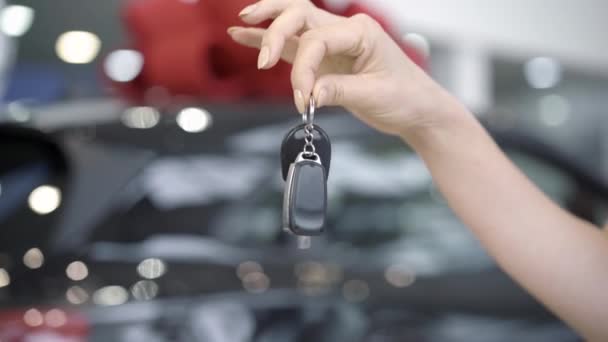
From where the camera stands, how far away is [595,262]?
1.21 meters

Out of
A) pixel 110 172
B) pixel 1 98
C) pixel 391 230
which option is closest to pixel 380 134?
pixel 391 230

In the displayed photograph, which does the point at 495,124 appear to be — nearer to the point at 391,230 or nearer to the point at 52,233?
the point at 391,230

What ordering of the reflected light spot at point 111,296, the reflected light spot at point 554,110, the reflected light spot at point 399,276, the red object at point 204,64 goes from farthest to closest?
the reflected light spot at point 554,110
the red object at point 204,64
the reflected light spot at point 399,276
the reflected light spot at point 111,296

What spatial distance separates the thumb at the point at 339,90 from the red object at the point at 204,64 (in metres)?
1.05

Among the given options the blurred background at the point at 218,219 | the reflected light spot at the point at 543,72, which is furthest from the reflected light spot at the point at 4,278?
the reflected light spot at the point at 543,72

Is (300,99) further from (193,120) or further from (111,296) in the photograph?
(193,120)

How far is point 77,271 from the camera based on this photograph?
153 centimetres

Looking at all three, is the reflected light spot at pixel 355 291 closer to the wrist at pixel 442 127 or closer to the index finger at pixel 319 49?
the wrist at pixel 442 127

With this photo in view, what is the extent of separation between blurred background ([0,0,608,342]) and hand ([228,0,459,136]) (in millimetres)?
559

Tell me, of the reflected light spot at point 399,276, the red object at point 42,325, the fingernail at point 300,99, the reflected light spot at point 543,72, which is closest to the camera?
the fingernail at point 300,99

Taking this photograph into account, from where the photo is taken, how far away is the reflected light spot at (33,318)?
4.50 ft

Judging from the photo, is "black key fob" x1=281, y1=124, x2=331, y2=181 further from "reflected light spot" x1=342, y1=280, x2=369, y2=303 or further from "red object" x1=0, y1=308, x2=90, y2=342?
"reflected light spot" x1=342, y1=280, x2=369, y2=303

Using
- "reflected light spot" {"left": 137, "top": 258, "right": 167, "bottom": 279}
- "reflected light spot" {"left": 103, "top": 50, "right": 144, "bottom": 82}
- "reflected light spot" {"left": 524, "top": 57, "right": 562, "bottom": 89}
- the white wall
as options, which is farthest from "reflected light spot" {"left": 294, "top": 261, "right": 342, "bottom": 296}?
"reflected light spot" {"left": 524, "top": 57, "right": 562, "bottom": 89}

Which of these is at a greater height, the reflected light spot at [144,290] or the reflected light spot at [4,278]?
the reflected light spot at [4,278]
